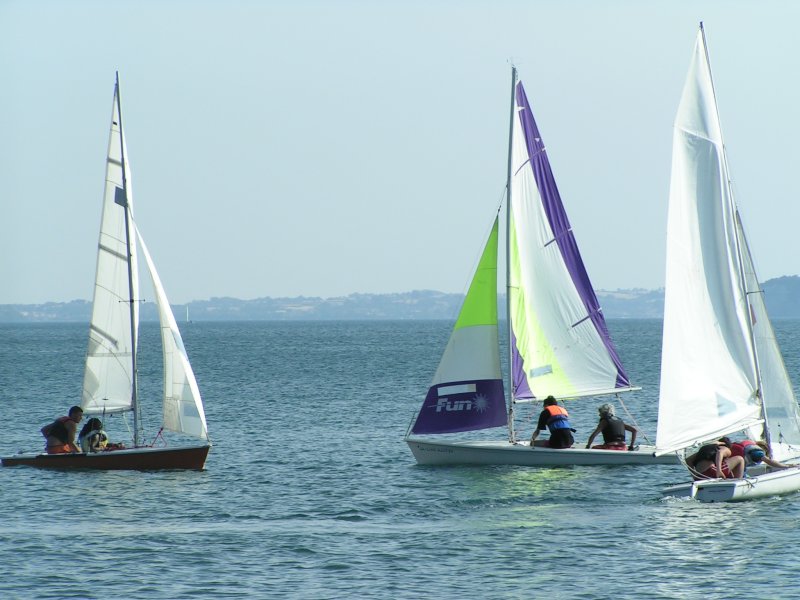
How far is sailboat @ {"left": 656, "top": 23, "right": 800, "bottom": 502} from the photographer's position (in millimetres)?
26000

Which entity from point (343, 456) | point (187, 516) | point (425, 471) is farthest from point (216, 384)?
point (187, 516)

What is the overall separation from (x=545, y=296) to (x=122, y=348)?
11.2 metres

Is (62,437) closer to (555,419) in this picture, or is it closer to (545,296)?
(555,419)

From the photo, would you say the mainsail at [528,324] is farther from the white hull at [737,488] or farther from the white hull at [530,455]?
the white hull at [737,488]

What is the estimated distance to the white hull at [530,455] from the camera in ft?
101

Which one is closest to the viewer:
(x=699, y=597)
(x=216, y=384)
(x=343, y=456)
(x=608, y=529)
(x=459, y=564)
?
(x=699, y=597)

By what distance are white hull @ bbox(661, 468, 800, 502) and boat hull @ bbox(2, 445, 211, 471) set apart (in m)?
12.3

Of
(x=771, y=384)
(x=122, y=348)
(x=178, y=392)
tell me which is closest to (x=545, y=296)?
(x=771, y=384)

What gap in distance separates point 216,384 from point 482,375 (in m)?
42.8

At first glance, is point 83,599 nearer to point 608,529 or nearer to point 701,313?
point 608,529

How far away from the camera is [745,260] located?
26875 mm

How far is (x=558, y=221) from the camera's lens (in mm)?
33188

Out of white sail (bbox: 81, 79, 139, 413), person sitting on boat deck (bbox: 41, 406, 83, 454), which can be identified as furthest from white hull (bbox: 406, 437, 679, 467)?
person sitting on boat deck (bbox: 41, 406, 83, 454)

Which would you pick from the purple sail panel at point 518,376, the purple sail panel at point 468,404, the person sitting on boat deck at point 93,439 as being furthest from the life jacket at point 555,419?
the person sitting on boat deck at point 93,439
